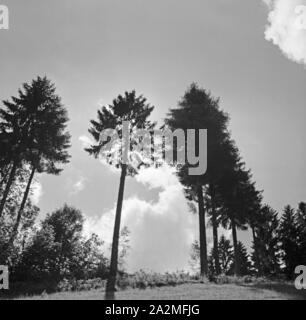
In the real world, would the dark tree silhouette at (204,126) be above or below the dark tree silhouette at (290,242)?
above

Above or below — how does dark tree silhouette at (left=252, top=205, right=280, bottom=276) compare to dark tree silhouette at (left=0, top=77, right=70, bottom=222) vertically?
below

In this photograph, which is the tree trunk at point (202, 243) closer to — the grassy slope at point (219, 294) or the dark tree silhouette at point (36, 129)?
the grassy slope at point (219, 294)

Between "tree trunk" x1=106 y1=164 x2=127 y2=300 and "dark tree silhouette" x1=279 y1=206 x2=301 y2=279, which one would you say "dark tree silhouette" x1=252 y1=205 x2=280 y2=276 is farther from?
"tree trunk" x1=106 y1=164 x2=127 y2=300

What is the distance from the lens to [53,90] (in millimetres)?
26656

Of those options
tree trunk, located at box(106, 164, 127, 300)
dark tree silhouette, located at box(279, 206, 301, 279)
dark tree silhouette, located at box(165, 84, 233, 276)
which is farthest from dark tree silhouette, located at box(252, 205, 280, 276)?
tree trunk, located at box(106, 164, 127, 300)

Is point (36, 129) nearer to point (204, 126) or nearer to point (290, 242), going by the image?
point (204, 126)

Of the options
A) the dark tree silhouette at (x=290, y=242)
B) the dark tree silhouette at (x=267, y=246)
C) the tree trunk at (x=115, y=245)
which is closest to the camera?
the tree trunk at (x=115, y=245)

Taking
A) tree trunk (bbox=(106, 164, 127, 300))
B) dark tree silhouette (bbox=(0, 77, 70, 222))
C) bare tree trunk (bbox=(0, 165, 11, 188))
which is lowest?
tree trunk (bbox=(106, 164, 127, 300))

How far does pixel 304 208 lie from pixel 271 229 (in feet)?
19.2

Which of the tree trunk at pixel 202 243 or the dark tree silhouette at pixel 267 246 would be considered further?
the dark tree silhouette at pixel 267 246

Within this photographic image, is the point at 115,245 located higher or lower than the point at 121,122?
lower

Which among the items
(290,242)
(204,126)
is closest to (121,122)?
(204,126)

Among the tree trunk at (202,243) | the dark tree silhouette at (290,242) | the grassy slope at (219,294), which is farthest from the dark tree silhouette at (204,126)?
the dark tree silhouette at (290,242)

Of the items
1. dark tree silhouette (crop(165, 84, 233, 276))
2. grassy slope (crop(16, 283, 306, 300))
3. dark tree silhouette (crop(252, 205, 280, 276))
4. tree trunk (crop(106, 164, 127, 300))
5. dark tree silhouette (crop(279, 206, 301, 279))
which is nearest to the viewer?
grassy slope (crop(16, 283, 306, 300))
